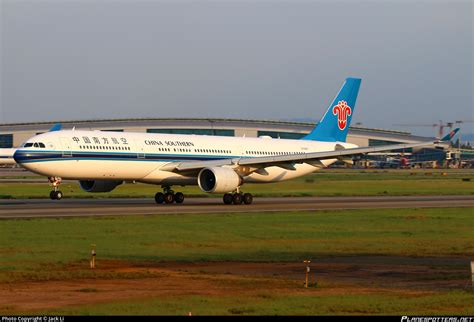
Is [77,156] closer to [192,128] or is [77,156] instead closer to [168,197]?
[168,197]

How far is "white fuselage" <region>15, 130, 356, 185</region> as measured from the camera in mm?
45406

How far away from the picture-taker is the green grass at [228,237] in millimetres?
25875

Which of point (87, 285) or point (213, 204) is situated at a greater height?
point (213, 204)

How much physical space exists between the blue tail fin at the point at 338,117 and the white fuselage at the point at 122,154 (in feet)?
23.9

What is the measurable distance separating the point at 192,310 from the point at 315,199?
40834 mm

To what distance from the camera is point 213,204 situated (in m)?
50.3

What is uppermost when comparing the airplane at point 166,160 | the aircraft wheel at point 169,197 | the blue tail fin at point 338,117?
the blue tail fin at point 338,117

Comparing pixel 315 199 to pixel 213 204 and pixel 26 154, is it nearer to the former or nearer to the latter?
pixel 213 204

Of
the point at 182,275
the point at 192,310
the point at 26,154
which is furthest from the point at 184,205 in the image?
the point at 192,310

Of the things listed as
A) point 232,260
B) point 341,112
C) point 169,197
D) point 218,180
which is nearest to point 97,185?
point 169,197

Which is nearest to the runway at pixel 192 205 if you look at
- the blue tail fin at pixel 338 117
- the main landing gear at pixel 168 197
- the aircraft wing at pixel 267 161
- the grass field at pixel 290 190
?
the main landing gear at pixel 168 197

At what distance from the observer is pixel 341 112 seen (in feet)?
201

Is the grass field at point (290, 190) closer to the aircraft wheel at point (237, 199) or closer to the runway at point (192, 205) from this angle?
the runway at point (192, 205)

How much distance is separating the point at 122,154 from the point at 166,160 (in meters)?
3.09
